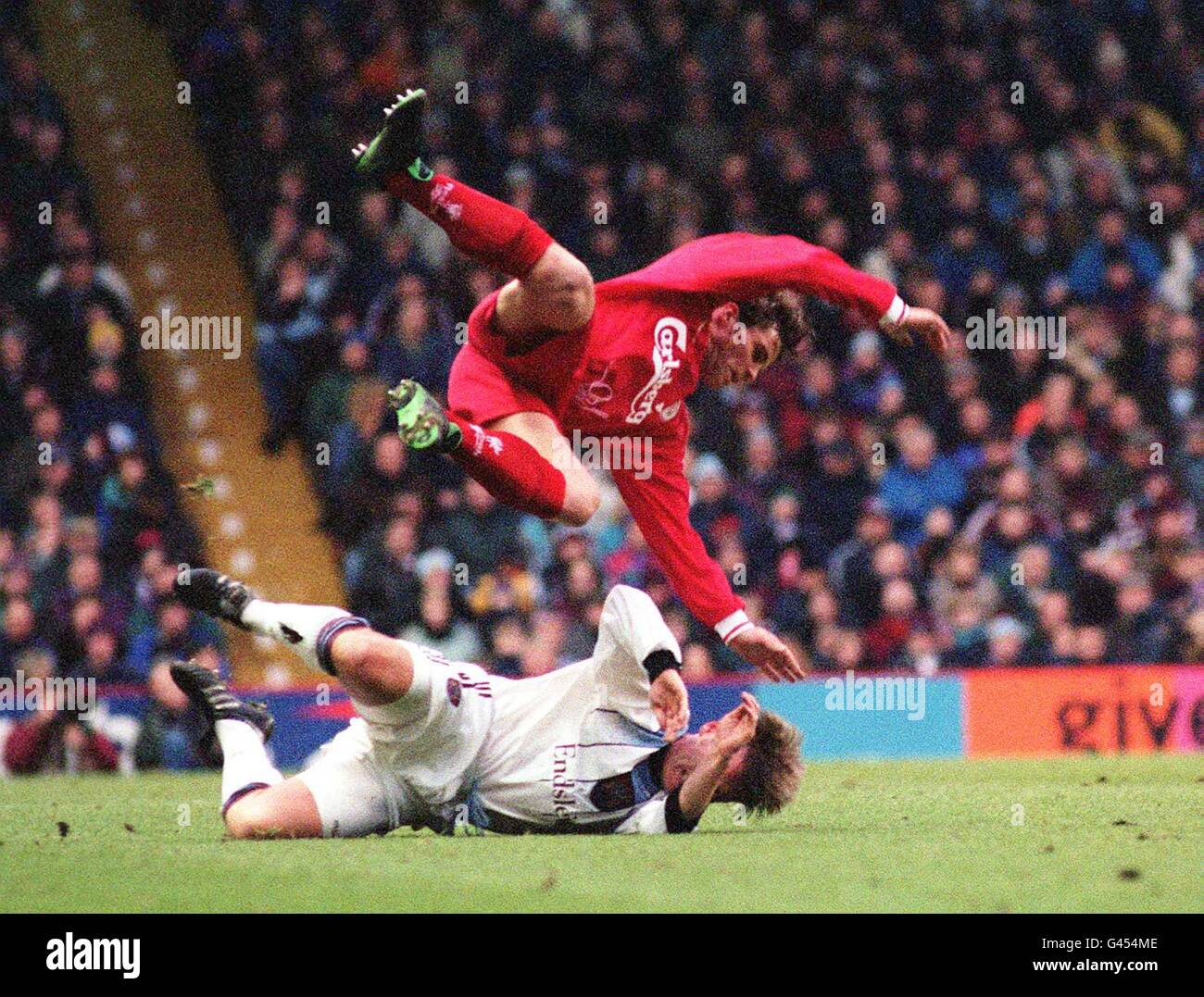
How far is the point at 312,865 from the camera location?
5703 millimetres

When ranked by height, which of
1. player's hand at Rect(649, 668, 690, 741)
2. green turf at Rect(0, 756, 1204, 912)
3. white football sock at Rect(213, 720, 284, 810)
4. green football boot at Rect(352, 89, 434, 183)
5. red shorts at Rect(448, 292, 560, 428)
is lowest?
green turf at Rect(0, 756, 1204, 912)

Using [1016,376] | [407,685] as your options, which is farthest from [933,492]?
[407,685]

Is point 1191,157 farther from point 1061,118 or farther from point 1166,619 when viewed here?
point 1166,619

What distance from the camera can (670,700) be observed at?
6234 mm

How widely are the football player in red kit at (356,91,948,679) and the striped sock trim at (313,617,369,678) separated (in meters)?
0.71

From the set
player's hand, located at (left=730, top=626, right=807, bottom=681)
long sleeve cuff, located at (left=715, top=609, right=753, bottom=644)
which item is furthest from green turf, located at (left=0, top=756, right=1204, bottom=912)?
long sleeve cuff, located at (left=715, top=609, right=753, bottom=644)

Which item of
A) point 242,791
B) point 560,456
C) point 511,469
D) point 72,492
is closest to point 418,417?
point 511,469

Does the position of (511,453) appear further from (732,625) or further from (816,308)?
(816,308)

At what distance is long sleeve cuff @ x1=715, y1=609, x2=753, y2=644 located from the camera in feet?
24.0

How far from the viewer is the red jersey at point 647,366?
727 centimetres

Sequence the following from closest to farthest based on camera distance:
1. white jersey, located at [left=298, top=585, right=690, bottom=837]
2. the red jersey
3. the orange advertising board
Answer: white jersey, located at [left=298, top=585, right=690, bottom=837]
the red jersey
the orange advertising board

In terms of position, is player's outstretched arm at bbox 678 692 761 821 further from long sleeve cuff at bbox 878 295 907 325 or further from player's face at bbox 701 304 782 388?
player's face at bbox 701 304 782 388

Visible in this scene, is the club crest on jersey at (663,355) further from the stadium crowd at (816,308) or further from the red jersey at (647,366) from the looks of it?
the stadium crowd at (816,308)

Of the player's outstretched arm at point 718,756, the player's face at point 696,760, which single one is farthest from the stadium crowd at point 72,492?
the player's outstretched arm at point 718,756
